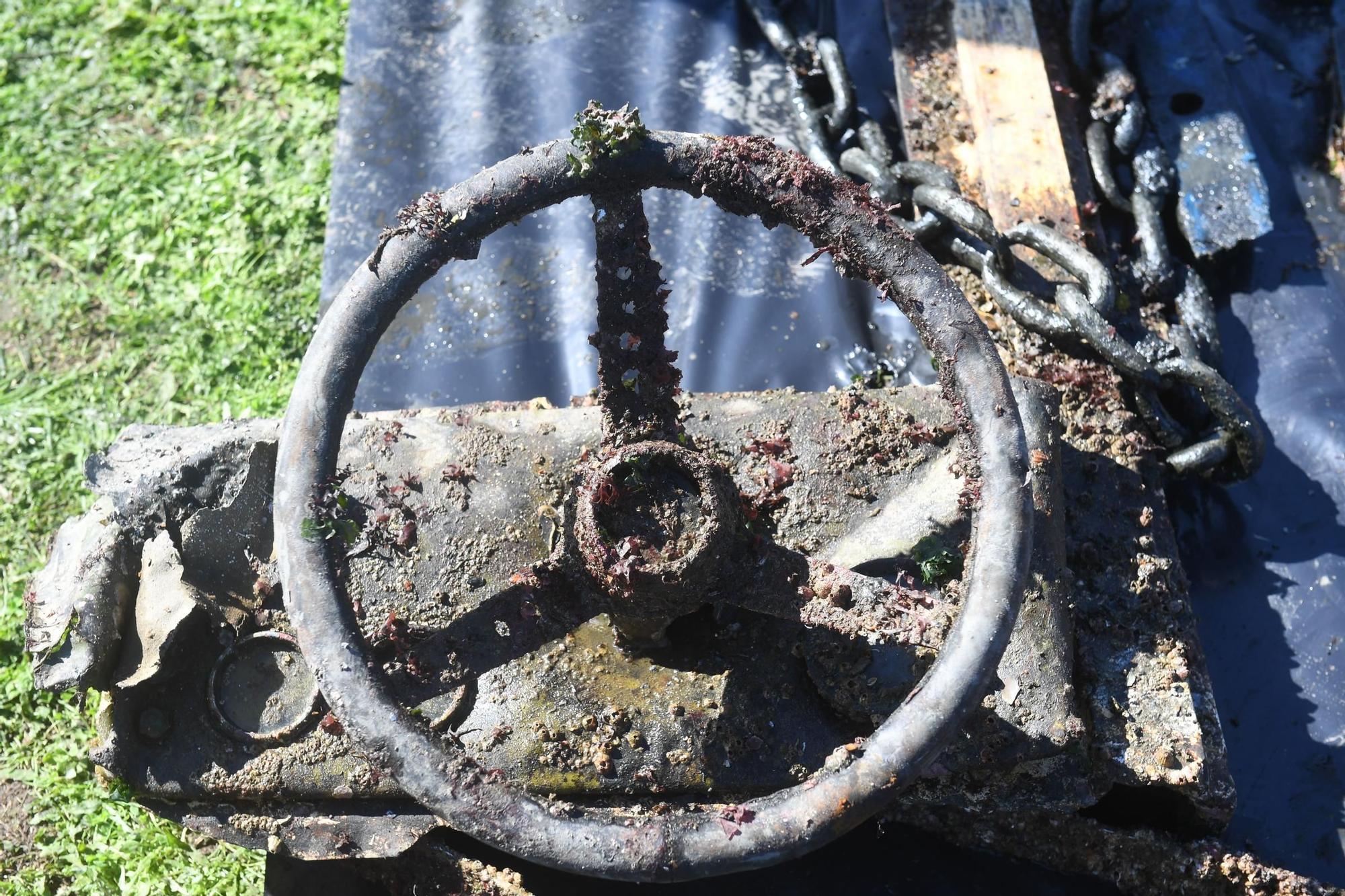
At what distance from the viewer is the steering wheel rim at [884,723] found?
1.38 meters

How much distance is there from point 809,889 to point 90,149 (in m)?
2.97

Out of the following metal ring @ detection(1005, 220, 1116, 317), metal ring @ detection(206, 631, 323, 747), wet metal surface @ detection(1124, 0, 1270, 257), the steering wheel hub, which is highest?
wet metal surface @ detection(1124, 0, 1270, 257)

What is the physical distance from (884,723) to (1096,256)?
135 cm

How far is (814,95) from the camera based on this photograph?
9.82ft

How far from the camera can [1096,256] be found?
247 centimetres

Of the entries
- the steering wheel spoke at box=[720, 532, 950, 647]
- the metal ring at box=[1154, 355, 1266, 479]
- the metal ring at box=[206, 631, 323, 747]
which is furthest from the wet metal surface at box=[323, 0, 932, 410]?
the steering wheel spoke at box=[720, 532, 950, 647]

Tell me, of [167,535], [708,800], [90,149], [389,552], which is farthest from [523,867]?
[90,149]

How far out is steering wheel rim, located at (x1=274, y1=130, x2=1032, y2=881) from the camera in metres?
1.38

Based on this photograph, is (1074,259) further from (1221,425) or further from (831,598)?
(831,598)

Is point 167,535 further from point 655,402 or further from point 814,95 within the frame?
point 814,95

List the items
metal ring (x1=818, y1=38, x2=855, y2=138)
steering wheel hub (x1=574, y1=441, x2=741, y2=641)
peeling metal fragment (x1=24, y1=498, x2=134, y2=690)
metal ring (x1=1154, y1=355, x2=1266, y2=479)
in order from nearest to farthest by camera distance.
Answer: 1. steering wheel hub (x1=574, y1=441, x2=741, y2=641)
2. peeling metal fragment (x1=24, y1=498, x2=134, y2=690)
3. metal ring (x1=1154, y1=355, x2=1266, y2=479)
4. metal ring (x1=818, y1=38, x2=855, y2=138)

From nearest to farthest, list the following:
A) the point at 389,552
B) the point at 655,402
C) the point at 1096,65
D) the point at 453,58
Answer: the point at 655,402
the point at 389,552
the point at 1096,65
the point at 453,58

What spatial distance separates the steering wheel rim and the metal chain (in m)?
0.75

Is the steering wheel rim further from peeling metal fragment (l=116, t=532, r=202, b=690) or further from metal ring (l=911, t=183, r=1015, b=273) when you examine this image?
metal ring (l=911, t=183, r=1015, b=273)
